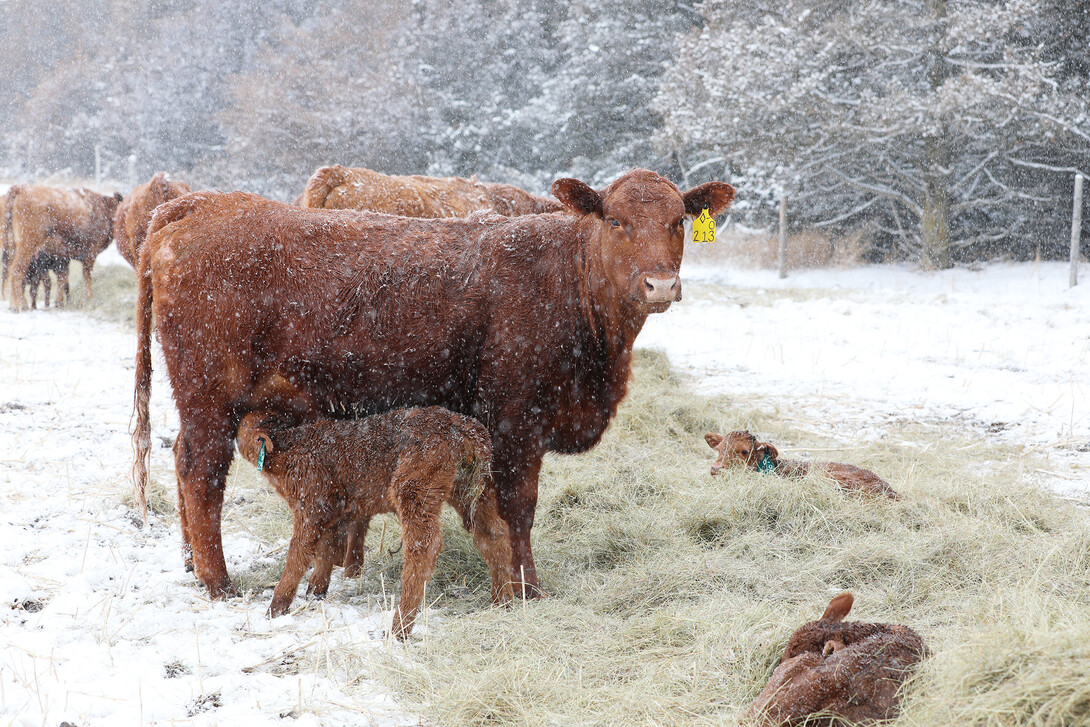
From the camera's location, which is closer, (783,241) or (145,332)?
(145,332)

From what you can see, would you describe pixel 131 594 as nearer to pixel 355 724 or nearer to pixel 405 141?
pixel 355 724

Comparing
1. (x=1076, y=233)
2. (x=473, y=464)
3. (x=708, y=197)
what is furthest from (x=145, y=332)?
(x=1076, y=233)

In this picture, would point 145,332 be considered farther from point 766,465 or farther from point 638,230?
point 766,465

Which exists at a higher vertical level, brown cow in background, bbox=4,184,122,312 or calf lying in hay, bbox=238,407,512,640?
brown cow in background, bbox=4,184,122,312

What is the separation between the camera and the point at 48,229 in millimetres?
13531

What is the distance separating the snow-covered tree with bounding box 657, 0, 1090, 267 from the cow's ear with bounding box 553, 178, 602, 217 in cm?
1180

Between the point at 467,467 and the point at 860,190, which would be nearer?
the point at 467,467

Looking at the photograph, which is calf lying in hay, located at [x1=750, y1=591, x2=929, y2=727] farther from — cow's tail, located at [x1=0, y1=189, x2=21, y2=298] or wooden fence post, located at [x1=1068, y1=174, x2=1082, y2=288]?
cow's tail, located at [x1=0, y1=189, x2=21, y2=298]

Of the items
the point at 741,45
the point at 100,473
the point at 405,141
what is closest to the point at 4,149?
the point at 405,141

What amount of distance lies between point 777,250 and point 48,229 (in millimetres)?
14317

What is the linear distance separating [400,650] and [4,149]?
45.5m

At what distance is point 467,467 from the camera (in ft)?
12.3

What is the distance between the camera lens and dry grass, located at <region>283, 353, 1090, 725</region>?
252 centimetres

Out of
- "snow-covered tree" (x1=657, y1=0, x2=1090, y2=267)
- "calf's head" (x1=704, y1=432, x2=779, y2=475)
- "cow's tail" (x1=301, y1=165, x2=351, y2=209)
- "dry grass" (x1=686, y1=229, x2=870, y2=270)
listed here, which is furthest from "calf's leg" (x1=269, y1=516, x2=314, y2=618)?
"dry grass" (x1=686, y1=229, x2=870, y2=270)
